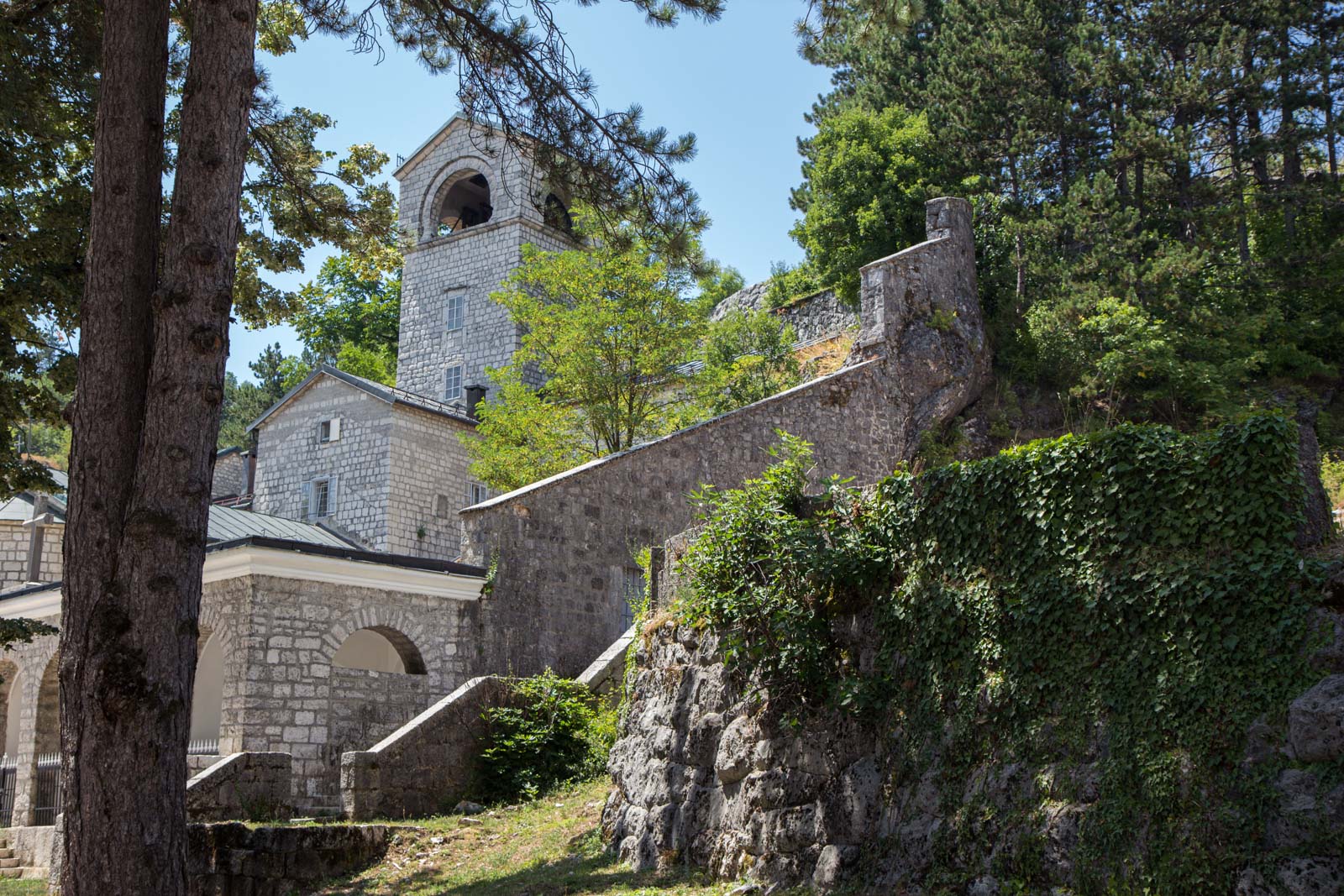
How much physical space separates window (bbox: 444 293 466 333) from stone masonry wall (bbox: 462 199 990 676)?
15.0 m

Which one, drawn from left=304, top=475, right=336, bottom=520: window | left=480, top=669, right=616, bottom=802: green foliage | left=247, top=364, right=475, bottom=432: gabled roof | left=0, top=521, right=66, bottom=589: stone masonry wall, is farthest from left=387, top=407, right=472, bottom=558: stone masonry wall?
left=480, top=669, right=616, bottom=802: green foliage

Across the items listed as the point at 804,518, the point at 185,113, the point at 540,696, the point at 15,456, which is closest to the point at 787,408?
the point at 540,696

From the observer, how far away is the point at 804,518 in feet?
28.9

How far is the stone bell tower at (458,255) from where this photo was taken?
31719 mm

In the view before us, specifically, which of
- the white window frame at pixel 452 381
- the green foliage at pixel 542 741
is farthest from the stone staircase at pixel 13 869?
the white window frame at pixel 452 381

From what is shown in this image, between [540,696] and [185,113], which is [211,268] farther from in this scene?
[540,696]

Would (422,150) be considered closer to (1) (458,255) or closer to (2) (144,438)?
(1) (458,255)

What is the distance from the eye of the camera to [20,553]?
853 inches

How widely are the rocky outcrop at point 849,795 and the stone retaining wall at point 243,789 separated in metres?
3.75

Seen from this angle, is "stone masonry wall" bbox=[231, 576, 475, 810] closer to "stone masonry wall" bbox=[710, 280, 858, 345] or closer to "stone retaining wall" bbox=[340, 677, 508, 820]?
"stone retaining wall" bbox=[340, 677, 508, 820]

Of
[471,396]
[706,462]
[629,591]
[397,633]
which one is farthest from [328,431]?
[397,633]

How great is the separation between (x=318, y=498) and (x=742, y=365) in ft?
35.9

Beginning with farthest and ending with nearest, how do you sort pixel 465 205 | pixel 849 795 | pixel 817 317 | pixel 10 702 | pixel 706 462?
pixel 465 205, pixel 817 317, pixel 10 702, pixel 706 462, pixel 849 795

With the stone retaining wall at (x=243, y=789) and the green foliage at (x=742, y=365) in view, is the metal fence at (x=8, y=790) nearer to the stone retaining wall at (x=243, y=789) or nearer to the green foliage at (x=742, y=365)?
the stone retaining wall at (x=243, y=789)
